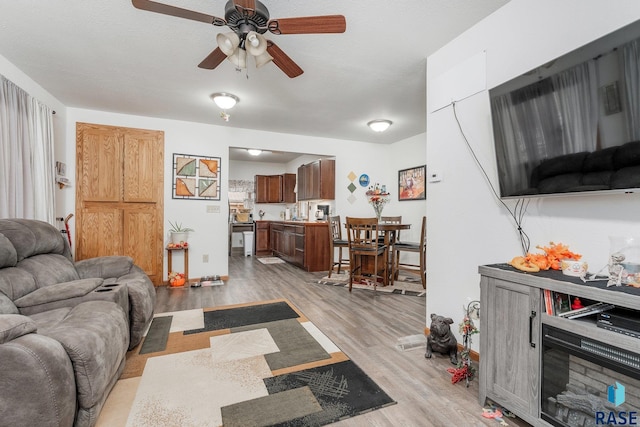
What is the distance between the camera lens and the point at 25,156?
285 cm

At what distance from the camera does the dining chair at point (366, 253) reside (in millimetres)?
4133

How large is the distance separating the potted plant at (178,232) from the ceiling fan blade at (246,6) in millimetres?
3543

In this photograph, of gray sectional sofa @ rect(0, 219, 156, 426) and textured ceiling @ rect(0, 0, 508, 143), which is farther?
textured ceiling @ rect(0, 0, 508, 143)

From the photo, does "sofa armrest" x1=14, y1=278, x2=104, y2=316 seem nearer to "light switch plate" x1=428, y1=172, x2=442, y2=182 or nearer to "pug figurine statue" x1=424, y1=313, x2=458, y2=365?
"pug figurine statue" x1=424, y1=313, x2=458, y2=365

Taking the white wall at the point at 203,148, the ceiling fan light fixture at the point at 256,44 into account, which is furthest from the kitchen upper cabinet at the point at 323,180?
the ceiling fan light fixture at the point at 256,44

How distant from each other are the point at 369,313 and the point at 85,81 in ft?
13.4

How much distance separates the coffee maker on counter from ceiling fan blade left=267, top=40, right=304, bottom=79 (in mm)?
3820

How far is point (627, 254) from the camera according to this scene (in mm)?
1393

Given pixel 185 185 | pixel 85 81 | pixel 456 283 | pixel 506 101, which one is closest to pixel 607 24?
pixel 506 101

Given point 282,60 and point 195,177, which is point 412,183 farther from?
point 282,60

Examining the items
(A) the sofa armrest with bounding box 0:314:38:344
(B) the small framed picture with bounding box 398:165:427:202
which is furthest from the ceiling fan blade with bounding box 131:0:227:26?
(B) the small framed picture with bounding box 398:165:427:202

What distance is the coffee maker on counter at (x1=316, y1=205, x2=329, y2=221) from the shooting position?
6041 millimetres

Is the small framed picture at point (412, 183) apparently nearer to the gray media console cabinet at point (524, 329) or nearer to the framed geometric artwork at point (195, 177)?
the framed geometric artwork at point (195, 177)

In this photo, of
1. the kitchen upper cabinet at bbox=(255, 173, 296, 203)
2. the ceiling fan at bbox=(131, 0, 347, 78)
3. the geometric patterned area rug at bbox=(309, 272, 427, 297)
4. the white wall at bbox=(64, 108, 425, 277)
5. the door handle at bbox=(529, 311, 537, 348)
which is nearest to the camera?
the door handle at bbox=(529, 311, 537, 348)
